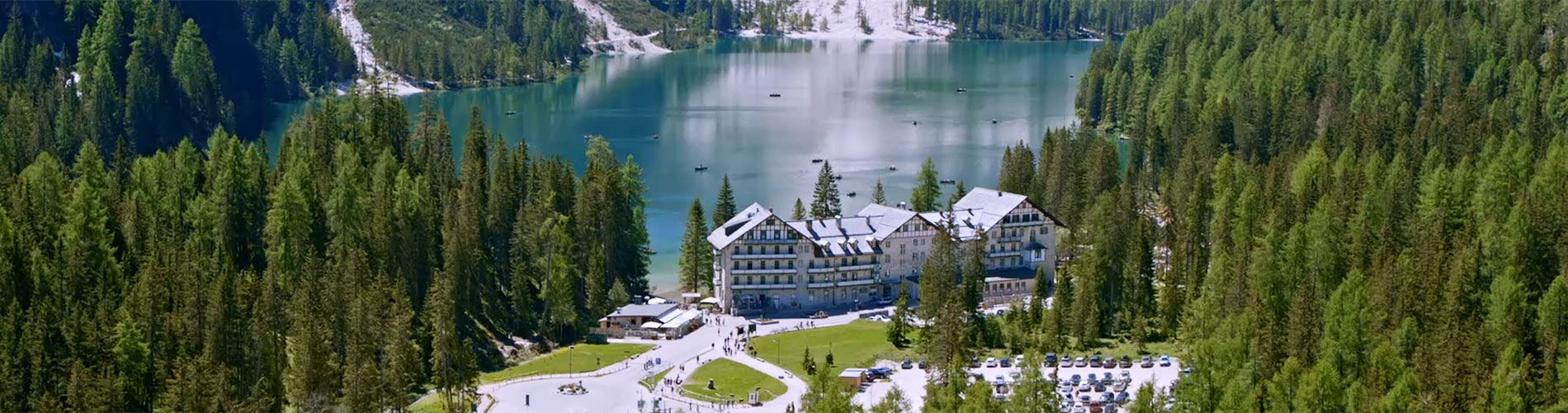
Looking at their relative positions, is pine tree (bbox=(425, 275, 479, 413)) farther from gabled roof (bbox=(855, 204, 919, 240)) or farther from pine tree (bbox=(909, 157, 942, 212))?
pine tree (bbox=(909, 157, 942, 212))

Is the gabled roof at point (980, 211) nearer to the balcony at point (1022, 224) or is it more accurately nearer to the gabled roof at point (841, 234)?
the balcony at point (1022, 224)

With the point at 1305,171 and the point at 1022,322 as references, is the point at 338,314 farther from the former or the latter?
the point at 1305,171

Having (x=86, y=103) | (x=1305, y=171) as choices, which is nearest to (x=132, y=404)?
(x=1305, y=171)

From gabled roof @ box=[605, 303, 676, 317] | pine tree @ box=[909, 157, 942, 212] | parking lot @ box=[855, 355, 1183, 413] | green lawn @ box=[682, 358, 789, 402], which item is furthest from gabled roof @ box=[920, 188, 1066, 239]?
green lawn @ box=[682, 358, 789, 402]

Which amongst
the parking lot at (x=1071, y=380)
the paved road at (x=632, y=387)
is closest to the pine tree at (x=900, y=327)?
the parking lot at (x=1071, y=380)

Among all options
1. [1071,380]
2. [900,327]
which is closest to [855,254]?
[900,327]

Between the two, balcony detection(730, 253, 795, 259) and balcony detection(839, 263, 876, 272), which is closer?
balcony detection(730, 253, 795, 259)
